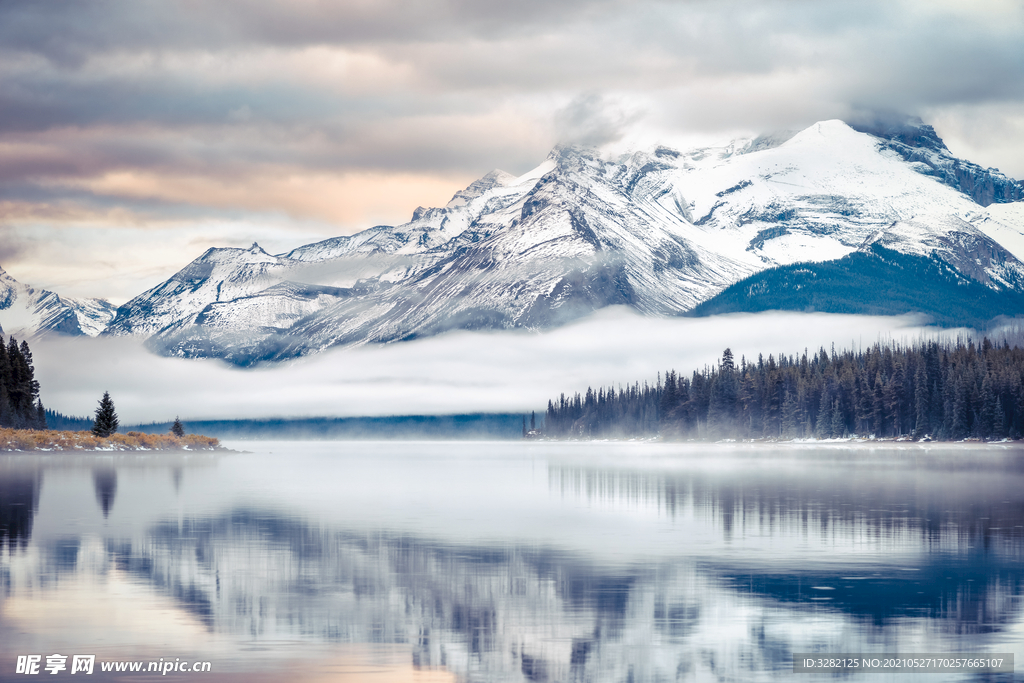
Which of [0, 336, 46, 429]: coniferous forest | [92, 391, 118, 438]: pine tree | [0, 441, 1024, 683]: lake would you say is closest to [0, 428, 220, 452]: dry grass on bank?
[92, 391, 118, 438]: pine tree

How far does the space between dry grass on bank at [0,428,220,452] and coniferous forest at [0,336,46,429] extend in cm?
453

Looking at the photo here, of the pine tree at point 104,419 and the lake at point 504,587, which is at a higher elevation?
the pine tree at point 104,419

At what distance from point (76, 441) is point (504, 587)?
14859 centimetres

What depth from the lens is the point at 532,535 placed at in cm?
4709

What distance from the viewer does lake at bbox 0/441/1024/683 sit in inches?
936

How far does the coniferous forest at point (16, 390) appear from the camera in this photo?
16762 cm

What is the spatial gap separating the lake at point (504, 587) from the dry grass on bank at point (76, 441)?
94.4 m

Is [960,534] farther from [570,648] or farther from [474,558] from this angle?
[570,648]

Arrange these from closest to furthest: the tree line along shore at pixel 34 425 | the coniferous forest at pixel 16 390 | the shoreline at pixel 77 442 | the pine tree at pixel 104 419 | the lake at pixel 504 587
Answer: the lake at pixel 504 587, the shoreline at pixel 77 442, the tree line along shore at pixel 34 425, the coniferous forest at pixel 16 390, the pine tree at pixel 104 419

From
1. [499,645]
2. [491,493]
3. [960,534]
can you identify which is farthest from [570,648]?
[491,493]

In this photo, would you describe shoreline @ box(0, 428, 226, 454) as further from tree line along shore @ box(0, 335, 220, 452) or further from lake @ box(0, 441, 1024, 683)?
lake @ box(0, 441, 1024, 683)

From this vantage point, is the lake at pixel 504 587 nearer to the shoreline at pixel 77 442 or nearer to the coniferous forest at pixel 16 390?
the shoreline at pixel 77 442

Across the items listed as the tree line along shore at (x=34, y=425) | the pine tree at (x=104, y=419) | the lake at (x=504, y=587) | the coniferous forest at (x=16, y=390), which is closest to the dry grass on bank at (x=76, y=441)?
the tree line along shore at (x=34, y=425)

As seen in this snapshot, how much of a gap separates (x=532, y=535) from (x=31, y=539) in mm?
20825
